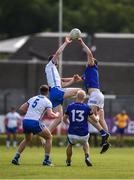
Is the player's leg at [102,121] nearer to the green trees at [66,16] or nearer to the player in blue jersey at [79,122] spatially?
the player in blue jersey at [79,122]

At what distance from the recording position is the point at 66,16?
117 metres

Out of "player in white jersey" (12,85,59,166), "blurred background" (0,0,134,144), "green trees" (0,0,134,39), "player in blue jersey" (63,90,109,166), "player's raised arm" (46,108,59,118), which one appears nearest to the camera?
"player's raised arm" (46,108,59,118)

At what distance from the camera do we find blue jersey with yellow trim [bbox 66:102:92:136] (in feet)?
88.6

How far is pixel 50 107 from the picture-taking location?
26922 mm

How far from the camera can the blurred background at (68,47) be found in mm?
64875

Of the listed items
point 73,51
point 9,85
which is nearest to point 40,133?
point 9,85

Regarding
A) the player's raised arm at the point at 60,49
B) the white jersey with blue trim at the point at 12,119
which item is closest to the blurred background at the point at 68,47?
the white jersey with blue trim at the point at 12,119

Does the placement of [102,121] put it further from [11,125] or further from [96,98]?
[11,125]

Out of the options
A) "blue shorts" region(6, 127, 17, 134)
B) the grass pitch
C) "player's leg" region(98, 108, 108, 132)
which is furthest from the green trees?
the grass pitch

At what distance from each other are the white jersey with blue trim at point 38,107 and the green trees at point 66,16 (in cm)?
→ 8807

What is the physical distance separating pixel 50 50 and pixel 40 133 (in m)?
63.4

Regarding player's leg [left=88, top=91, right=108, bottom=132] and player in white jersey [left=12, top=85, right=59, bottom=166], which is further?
player's leg [left=88, top=91, right=108, bottom=132]

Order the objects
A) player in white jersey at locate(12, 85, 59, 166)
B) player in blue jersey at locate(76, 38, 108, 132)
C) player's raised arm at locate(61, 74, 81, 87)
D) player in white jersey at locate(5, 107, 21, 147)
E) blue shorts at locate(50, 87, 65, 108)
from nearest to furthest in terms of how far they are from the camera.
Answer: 1. player in white jersey at locate(12, 85, 59, 166)
2. blue shorts at locate(50, 87, 65, 108)
3. player in blue jersey at locate(76, 38, 108, 132)
4. player's raised arm at locate(61, 74, 81, 87)
5. player in white jersey at locate(5, 107, 21, 147)

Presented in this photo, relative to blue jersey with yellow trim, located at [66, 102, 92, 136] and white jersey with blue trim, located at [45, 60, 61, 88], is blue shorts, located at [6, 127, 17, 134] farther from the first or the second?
blue jersey with yellow trim, located at [66, 102, 92, 136]
